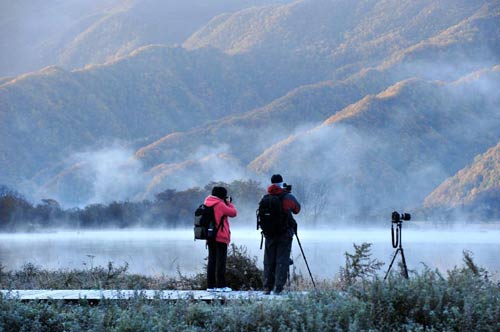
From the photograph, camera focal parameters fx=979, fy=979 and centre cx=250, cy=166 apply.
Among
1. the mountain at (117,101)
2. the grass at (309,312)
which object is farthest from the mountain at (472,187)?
the grass at (309,312)

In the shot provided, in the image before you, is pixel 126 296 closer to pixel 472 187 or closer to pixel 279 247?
pixel 279 247

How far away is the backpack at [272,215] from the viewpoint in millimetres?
15844

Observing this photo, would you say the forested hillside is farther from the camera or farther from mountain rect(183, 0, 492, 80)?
the camera

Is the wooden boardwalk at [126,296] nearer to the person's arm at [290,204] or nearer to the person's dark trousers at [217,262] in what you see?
the person's dark trousers at [217,262]

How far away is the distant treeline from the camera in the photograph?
276 ft

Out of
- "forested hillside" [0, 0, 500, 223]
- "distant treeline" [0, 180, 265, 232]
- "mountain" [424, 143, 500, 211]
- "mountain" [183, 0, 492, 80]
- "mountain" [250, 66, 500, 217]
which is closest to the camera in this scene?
"distant treeline" [0, 180, 265, 232]

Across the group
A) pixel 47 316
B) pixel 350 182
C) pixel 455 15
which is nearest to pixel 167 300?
pixel 47 316

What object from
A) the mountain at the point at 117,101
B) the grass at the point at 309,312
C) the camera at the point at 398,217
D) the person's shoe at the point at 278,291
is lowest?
the grass at the point at 309,312

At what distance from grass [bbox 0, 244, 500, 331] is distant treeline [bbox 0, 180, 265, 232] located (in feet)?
226

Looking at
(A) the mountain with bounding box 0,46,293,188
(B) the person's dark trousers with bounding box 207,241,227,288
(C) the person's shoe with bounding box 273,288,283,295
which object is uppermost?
(A) the mountain with bounding box 0,46,293,188

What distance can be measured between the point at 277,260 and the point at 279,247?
0.22m

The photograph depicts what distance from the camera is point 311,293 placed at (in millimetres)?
13734

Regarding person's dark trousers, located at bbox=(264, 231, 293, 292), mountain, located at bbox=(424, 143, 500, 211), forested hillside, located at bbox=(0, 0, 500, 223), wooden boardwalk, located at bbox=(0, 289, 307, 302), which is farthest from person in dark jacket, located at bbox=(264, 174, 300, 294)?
mountain, located at bbox=(424, 143, 500, 211)

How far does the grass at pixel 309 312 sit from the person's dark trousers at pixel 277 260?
82.1 inches
